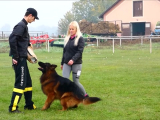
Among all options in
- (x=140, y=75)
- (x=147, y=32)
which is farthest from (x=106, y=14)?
(x=140, y=75)

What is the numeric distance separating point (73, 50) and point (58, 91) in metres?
1.06

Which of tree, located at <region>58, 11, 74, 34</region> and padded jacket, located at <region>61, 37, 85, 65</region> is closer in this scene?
padded jacket, located at <region>61, 37, 85, 65</region>

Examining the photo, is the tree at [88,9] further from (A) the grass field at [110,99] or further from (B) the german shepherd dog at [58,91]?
(B) the german shepherd dog at [58,91]

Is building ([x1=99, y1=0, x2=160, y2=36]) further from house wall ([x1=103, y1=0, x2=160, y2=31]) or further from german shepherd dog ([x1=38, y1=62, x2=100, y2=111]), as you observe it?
german shepherd dog ([x1=38, y1=62, x2=100, y2=111])

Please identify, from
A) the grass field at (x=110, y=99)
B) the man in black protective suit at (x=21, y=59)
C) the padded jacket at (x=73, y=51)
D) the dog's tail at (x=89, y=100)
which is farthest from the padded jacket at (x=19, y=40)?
the dog's tail at (x=89, y=100)

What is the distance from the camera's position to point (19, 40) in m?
7.12

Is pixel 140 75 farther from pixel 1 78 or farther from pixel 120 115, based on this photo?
pixel 120 115

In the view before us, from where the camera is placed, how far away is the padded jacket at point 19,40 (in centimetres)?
694

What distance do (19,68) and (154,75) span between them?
280 inches

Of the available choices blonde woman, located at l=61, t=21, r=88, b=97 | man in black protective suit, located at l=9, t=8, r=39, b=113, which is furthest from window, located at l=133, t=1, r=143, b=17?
man in black protective suit, located at l=9, t=8, r=39, b=113

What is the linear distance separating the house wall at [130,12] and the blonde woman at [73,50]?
4570cm

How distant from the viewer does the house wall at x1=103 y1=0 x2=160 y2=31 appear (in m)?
52.4

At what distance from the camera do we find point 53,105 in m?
8.13

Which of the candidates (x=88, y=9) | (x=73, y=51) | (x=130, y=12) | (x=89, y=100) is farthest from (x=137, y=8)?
(x=89, y=100)
